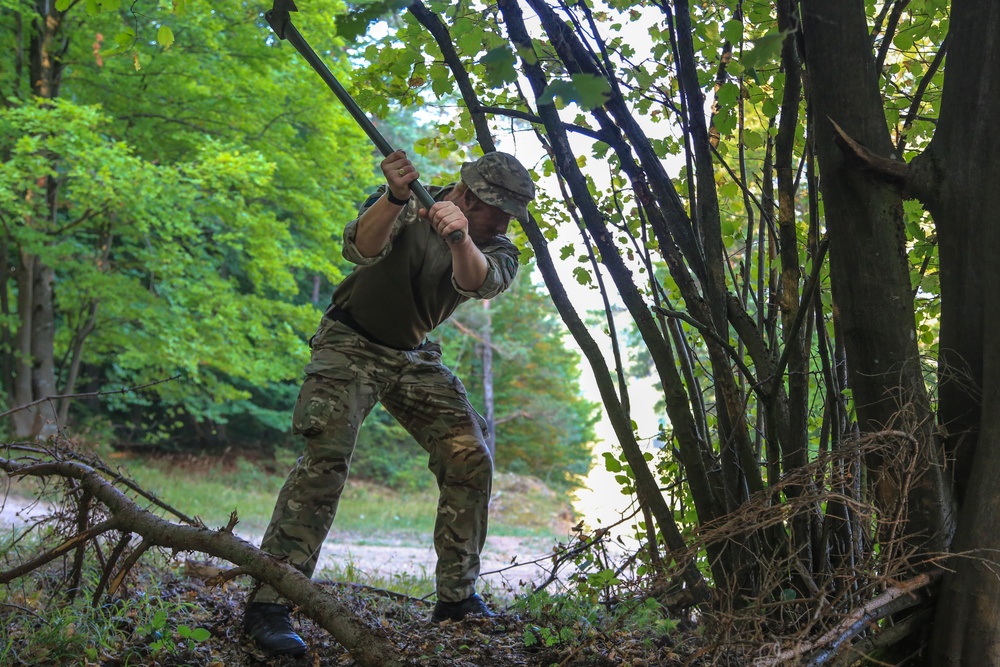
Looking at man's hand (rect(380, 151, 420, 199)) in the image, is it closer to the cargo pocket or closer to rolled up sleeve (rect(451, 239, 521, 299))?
rolled up sleeve (rect(451, 239, 521, 299))

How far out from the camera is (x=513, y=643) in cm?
294

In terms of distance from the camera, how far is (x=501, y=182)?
10.3 feet

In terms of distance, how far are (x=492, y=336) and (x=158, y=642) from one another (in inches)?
886

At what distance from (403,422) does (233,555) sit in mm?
1114

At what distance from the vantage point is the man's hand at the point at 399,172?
2756 mm

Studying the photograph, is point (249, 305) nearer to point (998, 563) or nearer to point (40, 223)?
point (40, 223)

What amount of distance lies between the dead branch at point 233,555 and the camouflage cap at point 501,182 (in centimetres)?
156

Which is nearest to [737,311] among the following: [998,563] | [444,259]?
[998,563]

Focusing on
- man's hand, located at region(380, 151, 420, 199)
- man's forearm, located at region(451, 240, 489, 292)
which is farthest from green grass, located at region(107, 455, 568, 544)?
man's hand, located at region(380, 151, 420, 199)

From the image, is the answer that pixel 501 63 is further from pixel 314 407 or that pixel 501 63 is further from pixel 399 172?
pixel 314 407

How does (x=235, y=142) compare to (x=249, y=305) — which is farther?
(x=249, y=305)

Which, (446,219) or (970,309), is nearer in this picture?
(970,309)

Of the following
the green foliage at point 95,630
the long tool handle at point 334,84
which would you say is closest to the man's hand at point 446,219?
the long tool handle at point 334,84

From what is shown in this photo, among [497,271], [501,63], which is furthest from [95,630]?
[501,63]
